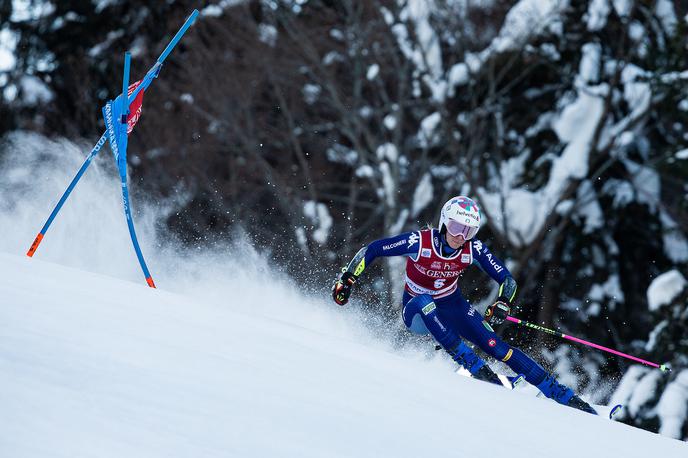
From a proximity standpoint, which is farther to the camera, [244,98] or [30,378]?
[244,98]

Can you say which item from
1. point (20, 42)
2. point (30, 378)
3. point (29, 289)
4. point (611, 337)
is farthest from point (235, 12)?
point (30, 378)

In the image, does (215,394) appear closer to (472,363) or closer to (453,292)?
(472,363)

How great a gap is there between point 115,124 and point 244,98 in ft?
43.1

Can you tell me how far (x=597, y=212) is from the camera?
16.1 meters

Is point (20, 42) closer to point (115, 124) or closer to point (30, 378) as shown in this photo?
point (115, 124)

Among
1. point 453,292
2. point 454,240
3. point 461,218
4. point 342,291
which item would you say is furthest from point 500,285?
point 342,291

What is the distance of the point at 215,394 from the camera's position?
3457mm

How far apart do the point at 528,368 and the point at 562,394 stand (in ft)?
0.87

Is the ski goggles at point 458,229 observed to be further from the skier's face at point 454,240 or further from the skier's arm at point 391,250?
the skier's arm at point 391,250

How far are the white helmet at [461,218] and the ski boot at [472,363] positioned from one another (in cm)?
76

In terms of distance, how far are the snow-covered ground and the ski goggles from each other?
1.26m

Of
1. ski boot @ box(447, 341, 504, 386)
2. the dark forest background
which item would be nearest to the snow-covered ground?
ski boot @ box(447, 341, 504, 386)

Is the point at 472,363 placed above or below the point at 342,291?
below

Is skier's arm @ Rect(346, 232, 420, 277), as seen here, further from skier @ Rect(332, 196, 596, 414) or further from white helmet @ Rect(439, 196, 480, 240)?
white helmet @ Rect(439, 196, 480, 240)
